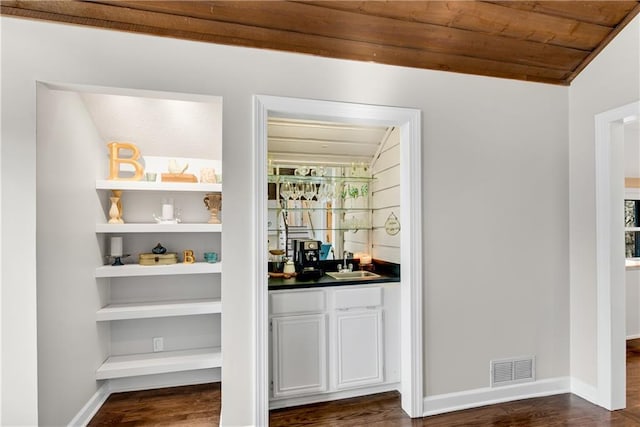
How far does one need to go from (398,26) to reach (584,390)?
9.92 feet

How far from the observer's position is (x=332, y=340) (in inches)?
106

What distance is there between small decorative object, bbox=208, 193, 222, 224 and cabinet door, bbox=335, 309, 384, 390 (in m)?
1.32

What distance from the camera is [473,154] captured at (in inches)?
104

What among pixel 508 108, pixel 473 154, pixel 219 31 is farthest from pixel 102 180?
pixel 508 108

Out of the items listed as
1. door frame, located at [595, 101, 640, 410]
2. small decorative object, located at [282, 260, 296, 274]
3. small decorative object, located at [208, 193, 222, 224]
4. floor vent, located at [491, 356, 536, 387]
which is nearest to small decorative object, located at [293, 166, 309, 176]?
small decorative object, located at [208, 193, 222, 224]

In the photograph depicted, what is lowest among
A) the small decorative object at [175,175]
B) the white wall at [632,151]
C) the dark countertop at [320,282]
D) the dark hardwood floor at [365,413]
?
the dark hardwood floor at [365,413]

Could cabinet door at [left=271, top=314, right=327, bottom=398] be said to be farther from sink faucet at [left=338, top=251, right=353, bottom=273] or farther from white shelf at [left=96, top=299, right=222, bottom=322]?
sink faucet at [left=338, top=251, right=353, bottom=273]

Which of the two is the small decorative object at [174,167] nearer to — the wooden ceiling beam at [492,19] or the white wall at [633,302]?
the wooden ceiling beam at [492,19]

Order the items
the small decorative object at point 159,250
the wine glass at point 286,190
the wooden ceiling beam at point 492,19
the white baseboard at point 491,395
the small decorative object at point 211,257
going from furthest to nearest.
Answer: the wine glass at point 286,190, the small decorative object at point 211,257, the small decorative object at point 159,250, the white baseboard at point 491,395, the wooden ceiling beam at point 492,19

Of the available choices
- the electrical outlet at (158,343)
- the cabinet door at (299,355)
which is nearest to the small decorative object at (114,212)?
the electrical outlet at (158,343)

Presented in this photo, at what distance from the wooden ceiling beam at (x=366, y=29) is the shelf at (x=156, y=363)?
7.93ft

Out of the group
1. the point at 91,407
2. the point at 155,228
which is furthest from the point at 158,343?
the point at 155,228

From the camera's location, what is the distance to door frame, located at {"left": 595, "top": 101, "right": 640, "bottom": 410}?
255 cm

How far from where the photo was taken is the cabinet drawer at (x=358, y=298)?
2715 mm
